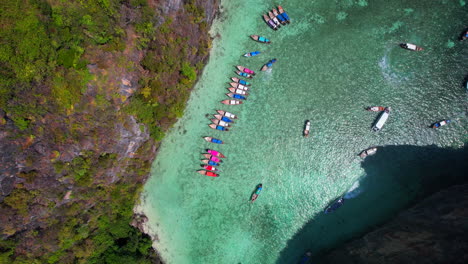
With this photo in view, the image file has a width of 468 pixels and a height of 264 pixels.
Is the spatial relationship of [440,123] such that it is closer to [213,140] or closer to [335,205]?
[335,205]

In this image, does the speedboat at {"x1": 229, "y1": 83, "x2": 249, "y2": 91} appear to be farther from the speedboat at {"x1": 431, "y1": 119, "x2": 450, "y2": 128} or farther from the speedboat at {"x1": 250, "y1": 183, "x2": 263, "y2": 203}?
the speedboat at {"x1": 431, "y1": 119, "x2": 450, "y2": 128}

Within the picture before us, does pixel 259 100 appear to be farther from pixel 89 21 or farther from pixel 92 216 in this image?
pixel 92 216

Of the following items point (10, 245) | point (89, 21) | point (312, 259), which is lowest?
point (312, 259)

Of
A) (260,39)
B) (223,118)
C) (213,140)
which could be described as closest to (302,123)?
(223,118)

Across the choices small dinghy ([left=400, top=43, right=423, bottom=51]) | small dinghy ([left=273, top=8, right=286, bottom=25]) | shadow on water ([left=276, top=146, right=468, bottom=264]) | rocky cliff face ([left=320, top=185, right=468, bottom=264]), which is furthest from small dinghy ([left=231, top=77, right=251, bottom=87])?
rocky cliff face ([left=320, top=185, right=468, bottom=264])

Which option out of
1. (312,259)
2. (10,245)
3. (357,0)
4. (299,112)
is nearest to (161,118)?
(299,112)
